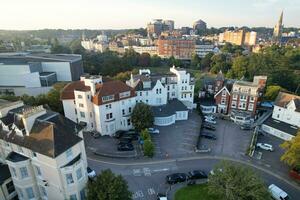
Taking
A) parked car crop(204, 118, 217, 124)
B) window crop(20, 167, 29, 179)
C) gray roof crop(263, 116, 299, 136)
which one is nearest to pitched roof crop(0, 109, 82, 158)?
window crop(20, 167, 29, 179)

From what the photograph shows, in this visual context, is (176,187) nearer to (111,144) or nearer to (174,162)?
(174,162)

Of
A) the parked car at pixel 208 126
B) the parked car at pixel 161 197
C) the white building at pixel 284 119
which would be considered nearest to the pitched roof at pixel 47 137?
the parked car at pixel 161 197

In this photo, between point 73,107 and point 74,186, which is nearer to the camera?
point 74,186

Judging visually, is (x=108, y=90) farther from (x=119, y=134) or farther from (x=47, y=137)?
(x=47, y=137)

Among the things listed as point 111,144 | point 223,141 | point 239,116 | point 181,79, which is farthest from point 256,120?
point 111,144

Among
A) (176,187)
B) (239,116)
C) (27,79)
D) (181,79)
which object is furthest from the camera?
(27,79)

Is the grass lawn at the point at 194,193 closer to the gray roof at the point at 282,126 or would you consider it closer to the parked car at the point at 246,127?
the parked car at the point at 246,127

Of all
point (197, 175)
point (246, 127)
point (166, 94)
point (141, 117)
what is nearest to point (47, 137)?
point (141, 117)
